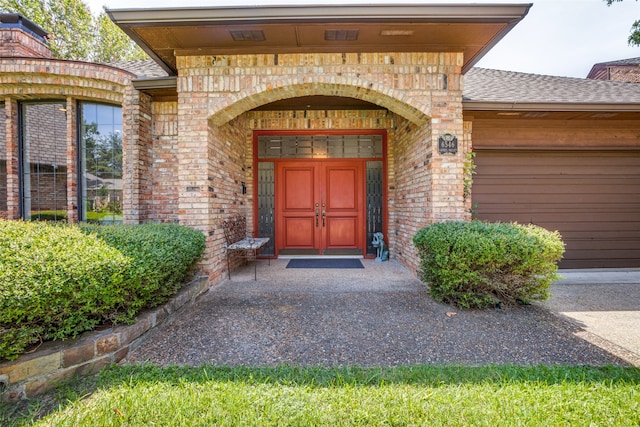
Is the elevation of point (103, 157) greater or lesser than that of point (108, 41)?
lesser

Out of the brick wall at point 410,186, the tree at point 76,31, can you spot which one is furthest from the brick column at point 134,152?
the tree at point 76,31

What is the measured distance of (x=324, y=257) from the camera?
20.0ft

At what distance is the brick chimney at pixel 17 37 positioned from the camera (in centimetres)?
466

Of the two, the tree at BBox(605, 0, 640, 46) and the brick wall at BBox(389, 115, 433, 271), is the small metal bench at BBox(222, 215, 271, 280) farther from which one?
the tree at BBox(605, 0, 640, 46)

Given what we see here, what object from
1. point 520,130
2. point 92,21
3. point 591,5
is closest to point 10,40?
point 520,130

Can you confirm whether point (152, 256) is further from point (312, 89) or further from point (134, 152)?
point (312, 89)

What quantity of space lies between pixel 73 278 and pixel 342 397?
221cm

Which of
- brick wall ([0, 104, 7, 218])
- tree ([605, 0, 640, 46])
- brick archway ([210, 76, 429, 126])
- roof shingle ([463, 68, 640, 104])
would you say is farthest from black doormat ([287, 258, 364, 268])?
tree ([605, 0, 640, 46])

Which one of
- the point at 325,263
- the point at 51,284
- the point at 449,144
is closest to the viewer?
the point at 51,284

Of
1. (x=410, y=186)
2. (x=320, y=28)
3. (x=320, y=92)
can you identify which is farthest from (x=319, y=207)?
(x=320, y=28)

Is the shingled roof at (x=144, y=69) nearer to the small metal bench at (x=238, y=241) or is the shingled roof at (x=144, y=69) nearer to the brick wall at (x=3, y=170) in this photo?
the brick wall at (x=3, y=170)

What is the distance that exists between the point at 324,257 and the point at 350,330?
3329mm

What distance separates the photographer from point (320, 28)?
140 inches

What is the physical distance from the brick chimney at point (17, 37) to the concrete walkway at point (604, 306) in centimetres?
876
